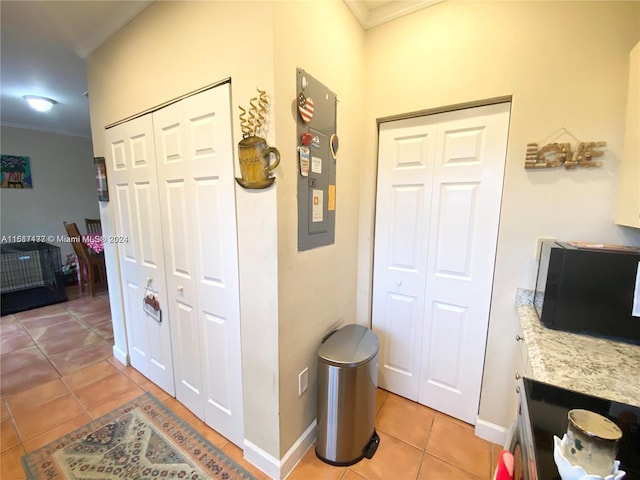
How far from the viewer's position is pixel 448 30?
1500 mm

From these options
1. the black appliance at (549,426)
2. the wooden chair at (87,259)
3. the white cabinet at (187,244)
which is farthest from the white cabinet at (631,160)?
the wooden chair at (87,259)

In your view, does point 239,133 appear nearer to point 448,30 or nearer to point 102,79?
point 448,30

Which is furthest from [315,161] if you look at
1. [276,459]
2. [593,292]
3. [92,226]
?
[92,226]

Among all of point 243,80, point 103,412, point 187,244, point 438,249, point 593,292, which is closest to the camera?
point 593,292

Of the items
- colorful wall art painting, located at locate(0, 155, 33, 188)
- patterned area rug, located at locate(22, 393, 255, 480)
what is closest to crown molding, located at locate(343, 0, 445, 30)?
patterned area rug, located at locate(22, 393, 255, 480)

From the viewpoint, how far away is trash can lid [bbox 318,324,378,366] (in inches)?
55.0

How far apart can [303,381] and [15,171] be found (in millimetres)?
5711

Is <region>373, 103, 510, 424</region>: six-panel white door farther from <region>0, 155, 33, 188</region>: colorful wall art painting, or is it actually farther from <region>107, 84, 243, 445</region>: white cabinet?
<region>0, 155, 33, 188</region>: colorful wall art painting

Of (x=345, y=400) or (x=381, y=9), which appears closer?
(x=345, y=400)

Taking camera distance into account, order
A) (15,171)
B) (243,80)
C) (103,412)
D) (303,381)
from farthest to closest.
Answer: (15,171) → (103,412) → (303,381) → (243,80)

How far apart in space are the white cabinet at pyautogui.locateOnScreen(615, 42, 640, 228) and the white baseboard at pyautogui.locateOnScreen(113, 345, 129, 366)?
11.3 feet

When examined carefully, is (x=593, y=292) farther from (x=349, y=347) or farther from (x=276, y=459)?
(x=276, y=459)

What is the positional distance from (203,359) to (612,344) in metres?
2.02

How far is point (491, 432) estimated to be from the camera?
161 centimetres
